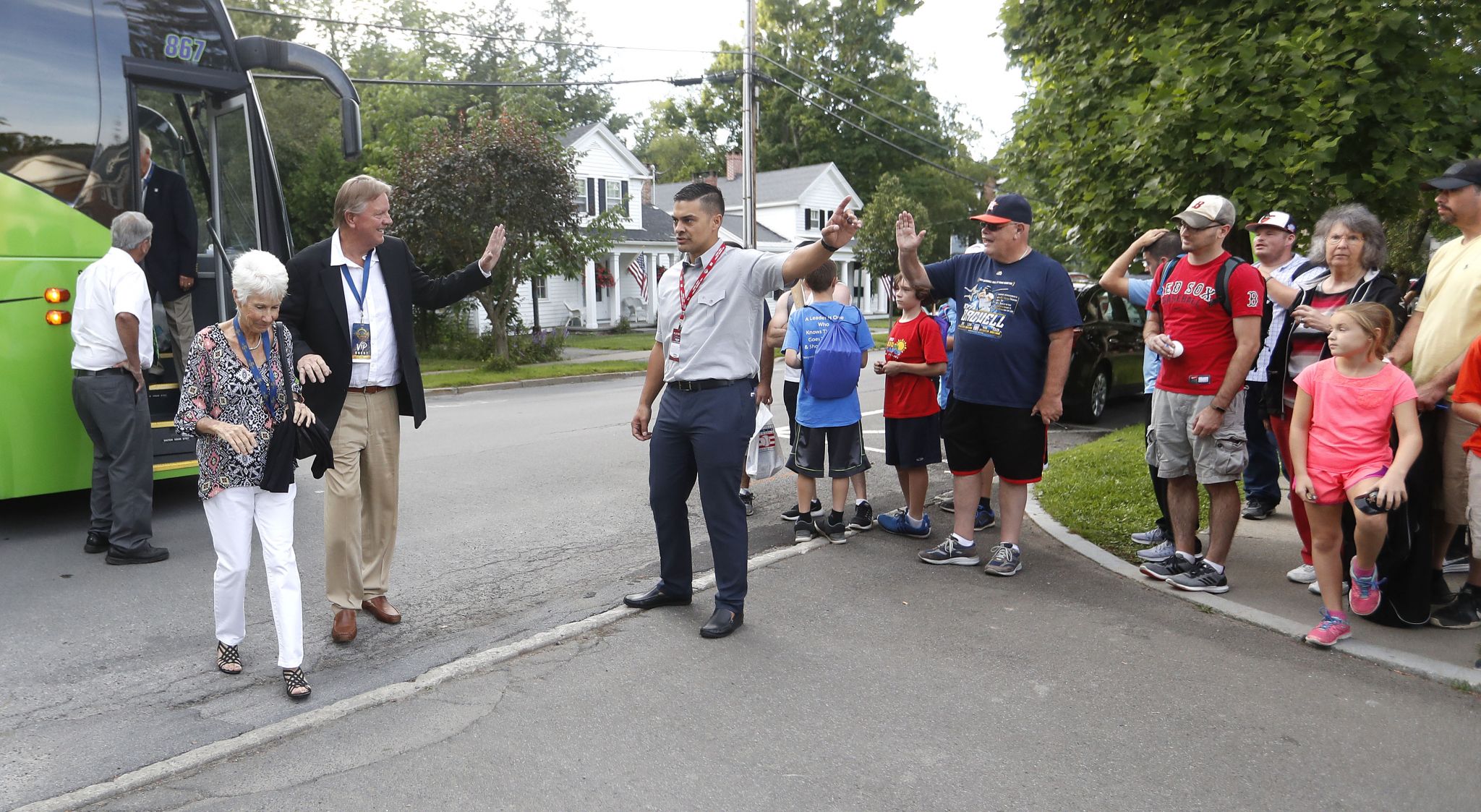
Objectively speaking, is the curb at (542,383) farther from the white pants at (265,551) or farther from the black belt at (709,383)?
the white pants at (265,551)

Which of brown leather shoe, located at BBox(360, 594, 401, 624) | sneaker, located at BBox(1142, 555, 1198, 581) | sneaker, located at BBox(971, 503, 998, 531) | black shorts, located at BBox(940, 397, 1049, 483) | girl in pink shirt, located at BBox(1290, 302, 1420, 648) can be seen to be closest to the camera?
girl in pink shirt, located at BBox(1290, 302, 1420, 648)

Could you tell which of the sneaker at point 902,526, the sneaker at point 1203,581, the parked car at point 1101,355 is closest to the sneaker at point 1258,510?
the sneaker at point 1203,581

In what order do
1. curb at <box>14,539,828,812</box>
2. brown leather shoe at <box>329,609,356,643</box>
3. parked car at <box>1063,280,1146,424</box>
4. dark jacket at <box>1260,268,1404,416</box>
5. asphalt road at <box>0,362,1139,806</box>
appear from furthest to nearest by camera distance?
parked car at <box>1063,280,1146,424</box>
dark jacket at <box>1260,268,1404,416</box>
brown leather shoe at <box>329,609,356,643</box>
asphalt road at <box>0,362,1139,806</box>
curb at <box>14,539,828,812</box>

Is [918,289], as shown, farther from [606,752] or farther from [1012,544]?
[606,752]

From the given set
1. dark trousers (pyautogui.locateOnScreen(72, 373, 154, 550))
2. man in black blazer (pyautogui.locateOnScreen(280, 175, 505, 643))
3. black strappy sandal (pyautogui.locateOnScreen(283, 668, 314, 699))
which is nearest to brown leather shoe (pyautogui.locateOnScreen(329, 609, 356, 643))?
man in black blazer (pyautogui.locateOnScreen(280, 175, 505, 643))

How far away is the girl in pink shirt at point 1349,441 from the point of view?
179 inches

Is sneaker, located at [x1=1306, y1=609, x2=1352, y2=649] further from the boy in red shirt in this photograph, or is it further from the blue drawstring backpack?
the blue drawstring backpack

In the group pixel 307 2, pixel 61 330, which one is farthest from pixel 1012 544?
pixel 307 2

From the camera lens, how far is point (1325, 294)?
550 centimetres

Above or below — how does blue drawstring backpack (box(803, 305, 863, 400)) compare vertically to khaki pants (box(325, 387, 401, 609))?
above

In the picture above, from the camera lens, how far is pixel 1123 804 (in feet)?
10.8

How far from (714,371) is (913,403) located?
2203 mm

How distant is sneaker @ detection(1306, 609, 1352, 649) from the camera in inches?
184

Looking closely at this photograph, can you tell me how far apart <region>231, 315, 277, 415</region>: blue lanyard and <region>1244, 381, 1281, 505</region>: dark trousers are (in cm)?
615
